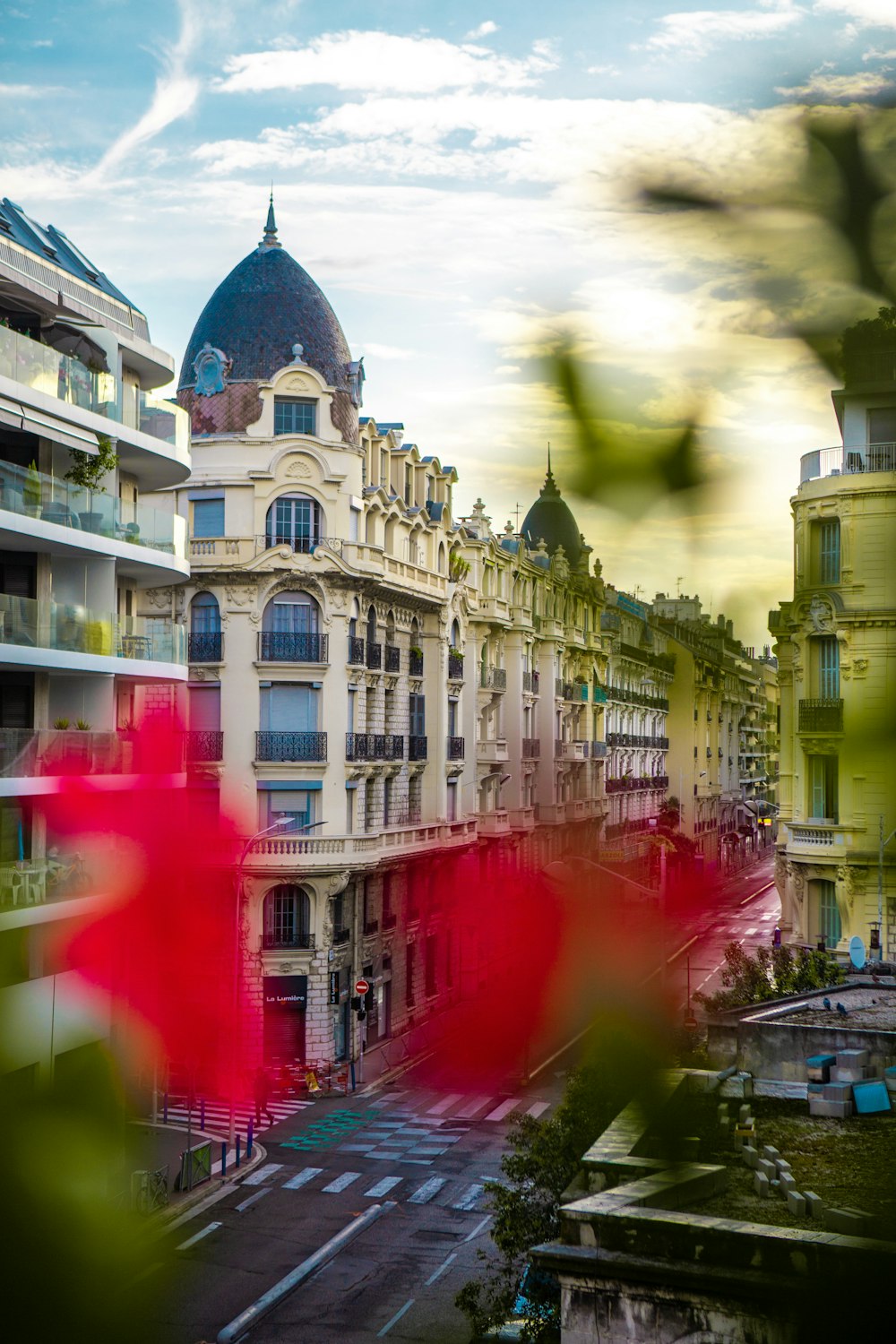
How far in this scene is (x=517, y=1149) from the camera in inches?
1088

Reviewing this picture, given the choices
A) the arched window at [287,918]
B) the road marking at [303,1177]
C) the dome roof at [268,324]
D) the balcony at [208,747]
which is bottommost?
the road marking at [303,1177]

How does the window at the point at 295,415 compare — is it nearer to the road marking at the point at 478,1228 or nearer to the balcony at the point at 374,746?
the balcony at the point at 374,746

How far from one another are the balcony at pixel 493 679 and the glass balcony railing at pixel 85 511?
3309cm

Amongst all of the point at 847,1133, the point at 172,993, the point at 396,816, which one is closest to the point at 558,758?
the point at 396,816

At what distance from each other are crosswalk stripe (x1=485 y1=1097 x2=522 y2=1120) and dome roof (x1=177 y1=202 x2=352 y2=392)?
28021 millimetres

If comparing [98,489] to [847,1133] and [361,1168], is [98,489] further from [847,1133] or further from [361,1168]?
[847,1133]

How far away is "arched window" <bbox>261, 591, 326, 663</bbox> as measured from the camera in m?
54.8

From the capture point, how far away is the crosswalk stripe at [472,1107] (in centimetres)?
4825

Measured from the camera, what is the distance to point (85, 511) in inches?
1420

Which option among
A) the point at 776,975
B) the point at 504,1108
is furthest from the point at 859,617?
the point at 504,1108

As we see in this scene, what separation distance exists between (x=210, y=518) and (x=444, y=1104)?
23.4 m

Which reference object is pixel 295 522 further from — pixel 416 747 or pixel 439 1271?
pixel 439 1271

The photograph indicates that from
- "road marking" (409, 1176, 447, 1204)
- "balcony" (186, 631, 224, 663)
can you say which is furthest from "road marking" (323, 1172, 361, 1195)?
"balcony" (186, 631, 224, 663)

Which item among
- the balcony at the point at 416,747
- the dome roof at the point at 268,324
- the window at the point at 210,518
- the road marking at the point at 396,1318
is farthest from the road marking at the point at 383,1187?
the dome roof at the point at 268,324
